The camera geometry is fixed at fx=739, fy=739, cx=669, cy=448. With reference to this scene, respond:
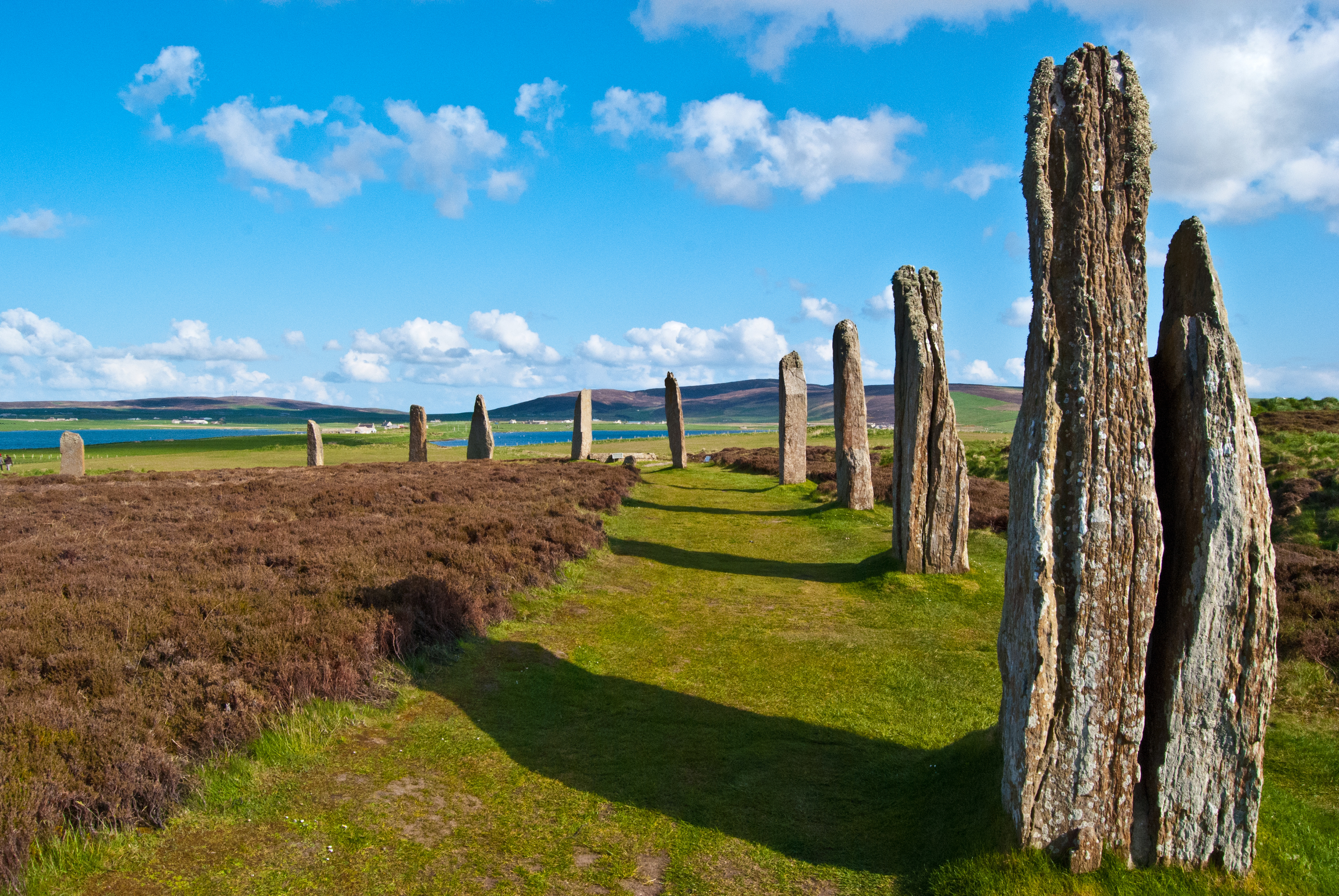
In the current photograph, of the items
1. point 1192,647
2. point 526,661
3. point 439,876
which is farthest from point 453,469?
point 1192,647

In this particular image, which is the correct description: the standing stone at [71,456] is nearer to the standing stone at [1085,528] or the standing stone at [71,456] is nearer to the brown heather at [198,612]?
the brown heather at [198,612]

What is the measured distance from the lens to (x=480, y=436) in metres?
35.4

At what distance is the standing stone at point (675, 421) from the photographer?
30.7 meters

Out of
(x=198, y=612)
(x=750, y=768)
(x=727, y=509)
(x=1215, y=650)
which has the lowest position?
(x=750, y=768)

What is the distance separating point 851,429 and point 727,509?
4332 millimetres

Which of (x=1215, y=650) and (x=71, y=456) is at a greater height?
(x=71, y=456)

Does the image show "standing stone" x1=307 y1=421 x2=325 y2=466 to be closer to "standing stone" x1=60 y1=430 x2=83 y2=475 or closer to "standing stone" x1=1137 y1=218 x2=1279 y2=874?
"standing stone" x1=60 y1=430 x2=83 y2=475

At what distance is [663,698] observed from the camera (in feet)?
25.1

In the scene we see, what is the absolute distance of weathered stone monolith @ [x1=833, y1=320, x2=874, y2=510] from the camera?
58.2 feet

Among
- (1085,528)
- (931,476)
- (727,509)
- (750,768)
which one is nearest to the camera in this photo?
(1085,528)

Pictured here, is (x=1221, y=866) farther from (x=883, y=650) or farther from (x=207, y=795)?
(x=207, y=795)

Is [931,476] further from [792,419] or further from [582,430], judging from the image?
[582,430]

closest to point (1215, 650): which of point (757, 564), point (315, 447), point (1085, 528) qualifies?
point (1085, 528)

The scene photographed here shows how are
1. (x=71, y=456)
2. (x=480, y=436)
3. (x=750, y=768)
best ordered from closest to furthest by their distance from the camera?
(x=750, y=768) → (x=71, y=456) → (x=480, y=436)
